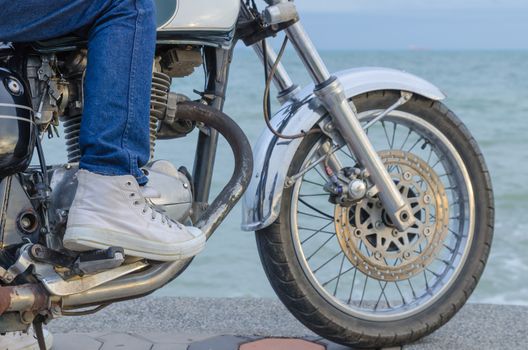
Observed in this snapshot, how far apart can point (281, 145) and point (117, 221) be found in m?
0.80

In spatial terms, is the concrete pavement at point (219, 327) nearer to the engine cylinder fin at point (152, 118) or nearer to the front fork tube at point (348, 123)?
the front fork tube at point (348, 123)

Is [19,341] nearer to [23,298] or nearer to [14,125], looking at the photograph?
[23,298]

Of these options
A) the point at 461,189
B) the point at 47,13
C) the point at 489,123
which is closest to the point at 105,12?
the point at 47,13

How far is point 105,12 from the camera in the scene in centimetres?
249

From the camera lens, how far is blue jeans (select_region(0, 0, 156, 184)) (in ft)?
8.12

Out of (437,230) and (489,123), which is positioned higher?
(437,230)

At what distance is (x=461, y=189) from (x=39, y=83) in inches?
62.2

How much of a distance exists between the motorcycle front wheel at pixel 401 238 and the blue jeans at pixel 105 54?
81cm

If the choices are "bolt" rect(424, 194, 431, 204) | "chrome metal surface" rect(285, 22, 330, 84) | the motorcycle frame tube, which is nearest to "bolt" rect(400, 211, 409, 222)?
"bolt" rect(424, 194, 431, 204)

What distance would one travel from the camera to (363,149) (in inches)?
126

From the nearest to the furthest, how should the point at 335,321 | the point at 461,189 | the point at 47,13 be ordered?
the point at 47,13, the point at 335,321, the point at 461,189

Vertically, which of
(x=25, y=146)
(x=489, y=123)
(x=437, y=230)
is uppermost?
(x=25, y=146)

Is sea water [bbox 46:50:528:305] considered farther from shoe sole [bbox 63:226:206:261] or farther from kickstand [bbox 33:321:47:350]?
kickstand [bbox 33:321:47:350]

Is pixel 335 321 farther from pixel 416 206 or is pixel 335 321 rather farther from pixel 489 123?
pixel 489 123
